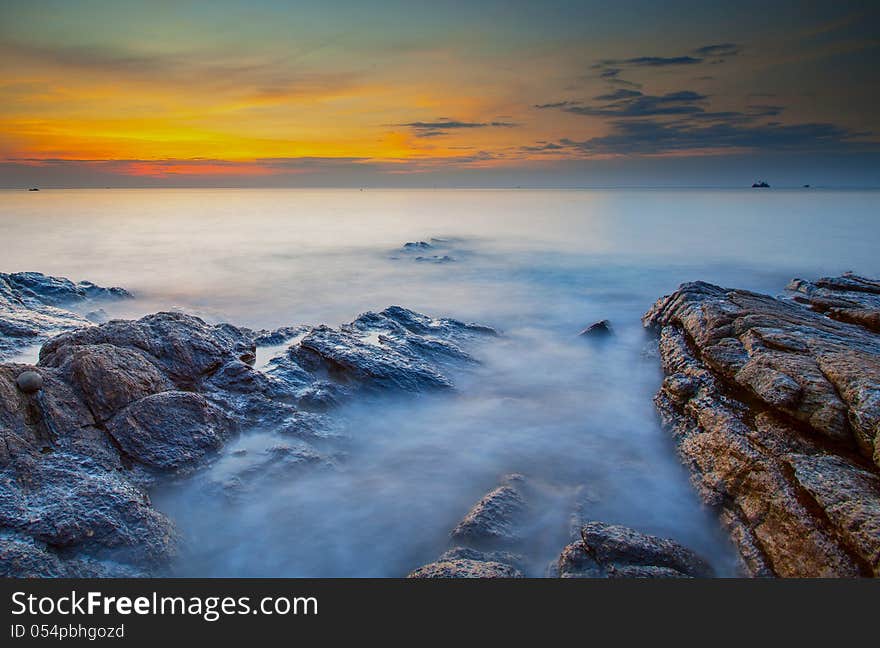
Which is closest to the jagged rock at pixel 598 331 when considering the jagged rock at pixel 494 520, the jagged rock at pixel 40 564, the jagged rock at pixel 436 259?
the jagged rock at pixel 494 520

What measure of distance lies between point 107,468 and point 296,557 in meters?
1.91

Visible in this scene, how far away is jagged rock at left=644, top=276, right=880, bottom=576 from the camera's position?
3760mm

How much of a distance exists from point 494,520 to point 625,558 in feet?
4.09

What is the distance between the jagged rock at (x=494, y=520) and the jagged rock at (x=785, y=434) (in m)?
1.97

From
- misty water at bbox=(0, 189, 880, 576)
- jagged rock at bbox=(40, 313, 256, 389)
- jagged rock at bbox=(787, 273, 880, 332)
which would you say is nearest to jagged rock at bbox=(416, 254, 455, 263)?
misty water at bbox=(0, 189, 880, 576)

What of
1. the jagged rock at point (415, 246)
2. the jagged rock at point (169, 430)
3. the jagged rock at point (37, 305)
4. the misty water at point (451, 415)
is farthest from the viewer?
the jagged rock at point (415, 246)

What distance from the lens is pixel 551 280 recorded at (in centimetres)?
1867

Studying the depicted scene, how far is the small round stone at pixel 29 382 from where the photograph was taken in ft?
15.3

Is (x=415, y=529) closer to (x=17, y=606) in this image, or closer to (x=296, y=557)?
(x=296, y=557)

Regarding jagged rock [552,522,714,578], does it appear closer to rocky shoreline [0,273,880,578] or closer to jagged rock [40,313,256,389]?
rocky shoreline [0,273,880,578]

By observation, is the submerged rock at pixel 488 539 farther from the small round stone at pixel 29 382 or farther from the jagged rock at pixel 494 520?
the small round stone at pixel 29 382

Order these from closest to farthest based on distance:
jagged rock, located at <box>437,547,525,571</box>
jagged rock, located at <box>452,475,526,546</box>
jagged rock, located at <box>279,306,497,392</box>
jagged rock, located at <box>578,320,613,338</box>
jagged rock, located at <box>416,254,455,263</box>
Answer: jagged rock, located at <box>437,547,525,571</box> → jagged rock, located at <box>452,475,526,546</box> → jagged rock, located at <box>279,306,497,392</box> → jagged rock, located at <box>578,320,613,338</box> → jagged rock, located at <box>416,254,455,263</box>

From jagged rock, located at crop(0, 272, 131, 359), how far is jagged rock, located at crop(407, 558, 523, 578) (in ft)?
23.1

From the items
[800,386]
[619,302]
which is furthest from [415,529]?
[619,302]
